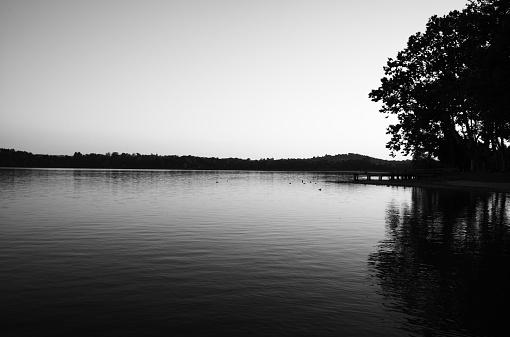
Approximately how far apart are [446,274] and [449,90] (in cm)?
5747

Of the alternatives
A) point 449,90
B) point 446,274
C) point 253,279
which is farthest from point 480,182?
point 253,279

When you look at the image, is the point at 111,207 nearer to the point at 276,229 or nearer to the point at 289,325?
the point at 276,229

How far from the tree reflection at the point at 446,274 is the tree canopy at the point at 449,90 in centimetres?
3204

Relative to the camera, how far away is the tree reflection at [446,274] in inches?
363

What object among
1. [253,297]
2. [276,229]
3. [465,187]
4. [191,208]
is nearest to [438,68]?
[465,187]

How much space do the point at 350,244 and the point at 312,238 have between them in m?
2.23

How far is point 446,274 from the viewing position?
13.2 meters

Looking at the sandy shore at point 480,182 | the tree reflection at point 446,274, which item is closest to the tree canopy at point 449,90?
the sandy shore at point 480,182

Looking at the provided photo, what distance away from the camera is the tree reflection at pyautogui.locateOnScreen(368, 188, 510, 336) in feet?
30.3

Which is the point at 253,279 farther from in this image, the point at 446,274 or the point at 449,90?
the point at 449,90

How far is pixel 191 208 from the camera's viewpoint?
3481 centimetres

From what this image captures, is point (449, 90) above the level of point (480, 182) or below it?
above

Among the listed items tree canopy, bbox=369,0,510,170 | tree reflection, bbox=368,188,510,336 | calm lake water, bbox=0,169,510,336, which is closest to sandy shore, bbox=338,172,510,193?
tree canopy, bbox=369,0,510,170

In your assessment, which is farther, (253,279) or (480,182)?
(480,182)
